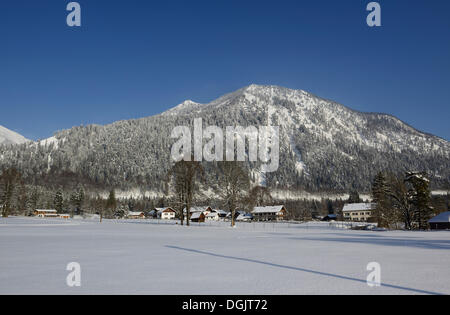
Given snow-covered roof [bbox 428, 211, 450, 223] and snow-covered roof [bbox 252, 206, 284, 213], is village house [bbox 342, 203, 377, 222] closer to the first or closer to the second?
snow-covered roof [bbox 252, 206, 284, 213]

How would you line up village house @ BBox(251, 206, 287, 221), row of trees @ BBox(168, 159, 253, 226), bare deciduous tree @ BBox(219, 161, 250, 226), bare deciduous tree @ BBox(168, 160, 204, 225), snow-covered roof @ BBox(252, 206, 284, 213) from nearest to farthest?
bare deciduous tree @ BBox(219, 161, 250, 226)
row of trees @ BBox(168, 159, 253, 226)
bare deciduous tree @ BBox(168, 160, 204, 225)
village house @ BBox(251, 206, 287, 221)
snow-covered roof @ BBox(252, 206, 284, 213)

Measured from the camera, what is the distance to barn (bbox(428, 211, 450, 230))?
6006 cm

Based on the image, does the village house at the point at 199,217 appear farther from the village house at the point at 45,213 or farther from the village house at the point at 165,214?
the village house at the point at 45,213

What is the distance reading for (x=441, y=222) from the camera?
60.8 m

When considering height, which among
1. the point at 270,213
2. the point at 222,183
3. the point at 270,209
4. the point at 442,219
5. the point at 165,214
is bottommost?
the point at 165,214

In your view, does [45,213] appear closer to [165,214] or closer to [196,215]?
[165,214]

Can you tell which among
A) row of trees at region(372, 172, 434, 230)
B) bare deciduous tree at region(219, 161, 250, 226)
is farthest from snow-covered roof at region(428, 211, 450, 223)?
bare deciduous tree at region(219, 161, 250, 226)

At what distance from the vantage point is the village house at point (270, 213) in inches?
5374

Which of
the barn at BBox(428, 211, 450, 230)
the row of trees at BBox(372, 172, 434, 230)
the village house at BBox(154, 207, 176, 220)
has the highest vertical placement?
the row of trees at BBox(372, 172, 434, 230)

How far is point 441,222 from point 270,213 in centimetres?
8252

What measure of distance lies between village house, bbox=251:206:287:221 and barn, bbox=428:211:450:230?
75.2 metres

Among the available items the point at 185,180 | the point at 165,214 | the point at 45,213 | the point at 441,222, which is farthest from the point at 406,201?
the point at 45,213

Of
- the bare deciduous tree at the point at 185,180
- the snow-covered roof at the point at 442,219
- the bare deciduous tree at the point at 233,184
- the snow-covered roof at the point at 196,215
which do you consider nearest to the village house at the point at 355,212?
the snow-covered roof at the point at 196,215
